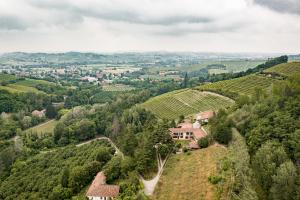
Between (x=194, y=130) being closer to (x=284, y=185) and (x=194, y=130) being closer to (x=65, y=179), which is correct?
(x=65, y=179)

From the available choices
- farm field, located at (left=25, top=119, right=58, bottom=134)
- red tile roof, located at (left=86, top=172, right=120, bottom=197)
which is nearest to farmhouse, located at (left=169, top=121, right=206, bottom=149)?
red tile roof, located at (left=86, top=172, right=120, bottom=197)

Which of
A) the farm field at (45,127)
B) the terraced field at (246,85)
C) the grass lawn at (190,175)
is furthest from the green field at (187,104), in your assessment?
the farm field at (45,127)

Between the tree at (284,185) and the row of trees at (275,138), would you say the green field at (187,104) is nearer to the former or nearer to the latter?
the row of trees at (275,138)

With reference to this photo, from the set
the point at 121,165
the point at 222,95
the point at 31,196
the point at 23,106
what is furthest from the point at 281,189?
the point at 23,106

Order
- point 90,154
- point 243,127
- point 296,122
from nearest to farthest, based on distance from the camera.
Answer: point 296,122 → point 243,127 → point 90,154

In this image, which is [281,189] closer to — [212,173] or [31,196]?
[212,173]

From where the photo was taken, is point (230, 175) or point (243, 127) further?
point (243, 127)

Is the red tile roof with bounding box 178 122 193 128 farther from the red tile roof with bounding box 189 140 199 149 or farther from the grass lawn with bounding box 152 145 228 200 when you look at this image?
the grass lawn with bounding box 152 145 228 200

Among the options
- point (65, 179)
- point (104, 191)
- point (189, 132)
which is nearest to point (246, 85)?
point (189, 132)
